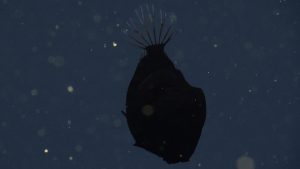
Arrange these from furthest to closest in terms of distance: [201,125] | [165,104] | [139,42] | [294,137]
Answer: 1. [294,137]
2. [139,42]
3. [201,125]
4. [165,104]

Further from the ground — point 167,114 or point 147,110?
point 167,114

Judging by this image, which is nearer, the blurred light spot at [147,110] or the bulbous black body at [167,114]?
the bulbous black body at [167,114]

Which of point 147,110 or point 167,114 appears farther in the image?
point 147,110

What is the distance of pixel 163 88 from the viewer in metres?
4.32

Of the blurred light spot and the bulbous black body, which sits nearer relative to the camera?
the bulbous black body

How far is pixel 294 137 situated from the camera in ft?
288

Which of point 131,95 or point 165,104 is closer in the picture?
point 165,104

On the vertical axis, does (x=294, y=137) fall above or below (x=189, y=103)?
below

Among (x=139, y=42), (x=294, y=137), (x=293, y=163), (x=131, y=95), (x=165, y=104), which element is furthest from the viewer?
(x=294, y=137)

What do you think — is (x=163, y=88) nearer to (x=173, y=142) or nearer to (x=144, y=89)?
(x=144, y=89)

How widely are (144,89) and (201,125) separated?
0.84m

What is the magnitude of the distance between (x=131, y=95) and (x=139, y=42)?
90 centimetres

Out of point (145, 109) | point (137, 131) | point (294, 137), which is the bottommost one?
point (294, 137)

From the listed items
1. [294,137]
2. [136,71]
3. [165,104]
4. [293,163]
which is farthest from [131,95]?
[294,137]
